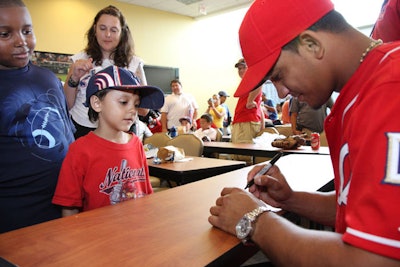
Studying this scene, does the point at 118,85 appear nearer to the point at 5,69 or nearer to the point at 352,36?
the point at 5,69

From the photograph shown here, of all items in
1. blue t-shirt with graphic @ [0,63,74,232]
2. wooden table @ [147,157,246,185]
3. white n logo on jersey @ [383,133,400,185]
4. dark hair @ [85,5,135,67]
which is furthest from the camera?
wooden table @ [147,157,246,185]

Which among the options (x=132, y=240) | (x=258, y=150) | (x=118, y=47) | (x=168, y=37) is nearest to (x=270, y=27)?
(x=132, y=240)

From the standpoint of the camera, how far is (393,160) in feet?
1.76

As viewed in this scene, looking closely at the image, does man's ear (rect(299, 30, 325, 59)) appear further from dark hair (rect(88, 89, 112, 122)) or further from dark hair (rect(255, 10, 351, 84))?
dark hair (rect(88, 89, 112, 122))

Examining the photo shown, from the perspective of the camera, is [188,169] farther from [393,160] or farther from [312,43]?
[393,160]

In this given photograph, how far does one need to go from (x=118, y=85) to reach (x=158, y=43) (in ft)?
25.8

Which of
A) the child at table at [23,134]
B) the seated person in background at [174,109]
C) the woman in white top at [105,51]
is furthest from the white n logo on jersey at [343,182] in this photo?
the seated person in background at [174,109]

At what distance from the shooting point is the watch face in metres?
0.84

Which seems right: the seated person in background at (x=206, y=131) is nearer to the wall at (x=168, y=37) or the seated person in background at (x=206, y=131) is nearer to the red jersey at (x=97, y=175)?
the wall at (x=168, y=37)

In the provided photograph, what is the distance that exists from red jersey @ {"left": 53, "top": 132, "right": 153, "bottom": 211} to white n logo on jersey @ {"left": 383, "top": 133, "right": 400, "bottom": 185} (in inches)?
47.5

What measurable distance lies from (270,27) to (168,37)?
351 inches

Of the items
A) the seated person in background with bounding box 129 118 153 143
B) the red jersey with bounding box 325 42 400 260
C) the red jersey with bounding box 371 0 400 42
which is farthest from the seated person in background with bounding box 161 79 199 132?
the red jersey with bounding box 325 42 400 260

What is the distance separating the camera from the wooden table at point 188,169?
96.0 inches

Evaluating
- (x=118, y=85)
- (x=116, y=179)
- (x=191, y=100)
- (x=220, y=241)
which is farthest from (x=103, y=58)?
(x=191, y=100)
